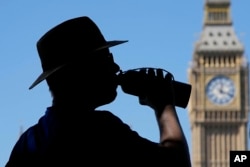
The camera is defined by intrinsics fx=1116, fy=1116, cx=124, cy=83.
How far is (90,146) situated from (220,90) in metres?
89.6

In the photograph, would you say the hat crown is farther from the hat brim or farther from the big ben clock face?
the big ben clock face

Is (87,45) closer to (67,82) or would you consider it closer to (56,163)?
(67,82)

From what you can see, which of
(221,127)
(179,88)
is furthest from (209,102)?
(179,88)

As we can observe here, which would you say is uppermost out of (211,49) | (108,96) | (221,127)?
(211,49)

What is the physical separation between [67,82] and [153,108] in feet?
1.26

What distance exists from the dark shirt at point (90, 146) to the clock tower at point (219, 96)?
293 ft

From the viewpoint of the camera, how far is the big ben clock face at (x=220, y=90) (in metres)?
94.1

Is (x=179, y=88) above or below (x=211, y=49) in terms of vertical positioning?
below

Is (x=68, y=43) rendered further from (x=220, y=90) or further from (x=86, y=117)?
(x=220, y=90)

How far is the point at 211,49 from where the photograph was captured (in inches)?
3777

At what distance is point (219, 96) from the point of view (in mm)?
94500

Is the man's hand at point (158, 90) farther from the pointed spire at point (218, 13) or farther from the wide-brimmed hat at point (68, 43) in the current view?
the pointed spire at point (218, 13)

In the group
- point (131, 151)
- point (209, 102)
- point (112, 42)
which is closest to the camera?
point (131, 151)

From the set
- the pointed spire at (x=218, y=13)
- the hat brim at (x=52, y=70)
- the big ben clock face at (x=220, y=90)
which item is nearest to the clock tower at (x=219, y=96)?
the big ben clock face at (x=220, y=90)
